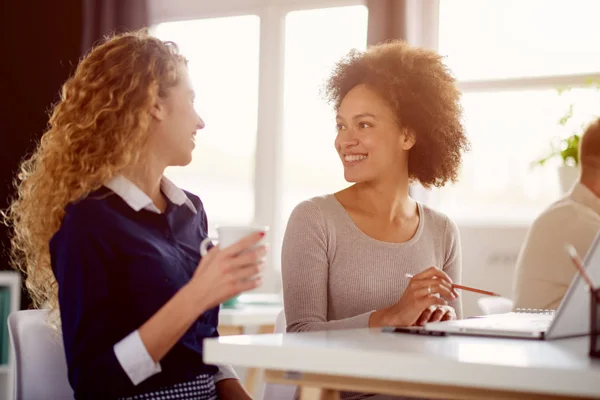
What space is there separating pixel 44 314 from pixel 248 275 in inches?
26.5

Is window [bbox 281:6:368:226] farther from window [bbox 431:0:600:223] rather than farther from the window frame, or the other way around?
window [bbox 431:0:600:223]

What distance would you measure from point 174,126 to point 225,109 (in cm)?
307

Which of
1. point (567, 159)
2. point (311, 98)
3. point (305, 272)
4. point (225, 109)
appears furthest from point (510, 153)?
point (305, 272)

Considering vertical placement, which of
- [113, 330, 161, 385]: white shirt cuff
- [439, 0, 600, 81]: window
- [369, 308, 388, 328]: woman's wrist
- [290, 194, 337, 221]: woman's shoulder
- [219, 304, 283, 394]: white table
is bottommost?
[219, 304, 283, 394]: white table

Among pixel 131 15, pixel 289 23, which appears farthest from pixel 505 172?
pixel 131 15

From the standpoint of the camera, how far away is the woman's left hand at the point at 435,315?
5.80 feet

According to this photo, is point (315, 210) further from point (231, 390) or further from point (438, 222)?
point (231, 390)

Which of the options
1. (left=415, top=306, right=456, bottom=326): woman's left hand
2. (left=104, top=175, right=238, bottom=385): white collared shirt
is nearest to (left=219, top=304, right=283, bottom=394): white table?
(left=104, top=175, right=238, bottom=385): white collared shirt

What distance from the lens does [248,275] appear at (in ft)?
4.28

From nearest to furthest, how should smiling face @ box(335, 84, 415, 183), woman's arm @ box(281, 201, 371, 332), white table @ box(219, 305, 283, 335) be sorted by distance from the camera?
woman's arm @ box(281, 201, 371, 332)
smiling face @ box(335, 84, 415, 183)
white table @ box(219, 305, 283, 335)

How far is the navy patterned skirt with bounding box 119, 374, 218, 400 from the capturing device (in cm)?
155

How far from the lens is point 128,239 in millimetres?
1578

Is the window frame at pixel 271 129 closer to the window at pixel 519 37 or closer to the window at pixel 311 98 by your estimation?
the window at pixel 311 98

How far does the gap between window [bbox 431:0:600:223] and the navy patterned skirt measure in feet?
8.28
